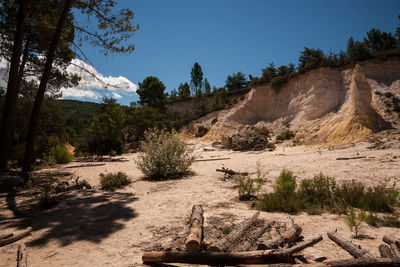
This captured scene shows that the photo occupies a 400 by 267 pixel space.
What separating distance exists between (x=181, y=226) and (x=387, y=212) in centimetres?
414

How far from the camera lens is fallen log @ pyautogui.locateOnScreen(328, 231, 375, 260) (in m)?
2.42

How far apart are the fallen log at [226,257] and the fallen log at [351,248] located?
0.48 meters

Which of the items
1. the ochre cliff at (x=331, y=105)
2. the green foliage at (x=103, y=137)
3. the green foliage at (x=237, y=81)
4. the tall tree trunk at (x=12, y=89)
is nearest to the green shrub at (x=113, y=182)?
the tall tree trunk at (x=12, y=89)

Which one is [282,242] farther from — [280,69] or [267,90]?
[280,69]

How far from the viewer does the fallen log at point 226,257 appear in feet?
8.22

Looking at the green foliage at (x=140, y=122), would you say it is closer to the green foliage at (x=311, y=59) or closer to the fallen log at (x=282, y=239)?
the green foliage at (x=311, y=59)

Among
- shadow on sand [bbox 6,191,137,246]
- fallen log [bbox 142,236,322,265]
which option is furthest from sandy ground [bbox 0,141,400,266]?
fallen log [bbox 142,236,322,265]

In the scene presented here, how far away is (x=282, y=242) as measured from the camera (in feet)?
9.44

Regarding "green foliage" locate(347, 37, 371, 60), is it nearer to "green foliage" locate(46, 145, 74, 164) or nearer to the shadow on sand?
the shadow on sand

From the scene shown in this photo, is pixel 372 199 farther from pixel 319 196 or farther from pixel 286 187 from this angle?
pixel 286 187

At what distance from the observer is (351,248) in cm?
265

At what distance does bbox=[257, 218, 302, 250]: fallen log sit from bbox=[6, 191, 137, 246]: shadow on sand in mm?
2588

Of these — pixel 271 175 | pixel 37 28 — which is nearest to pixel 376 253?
pixel 271 175

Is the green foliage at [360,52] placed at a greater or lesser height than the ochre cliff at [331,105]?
greater
